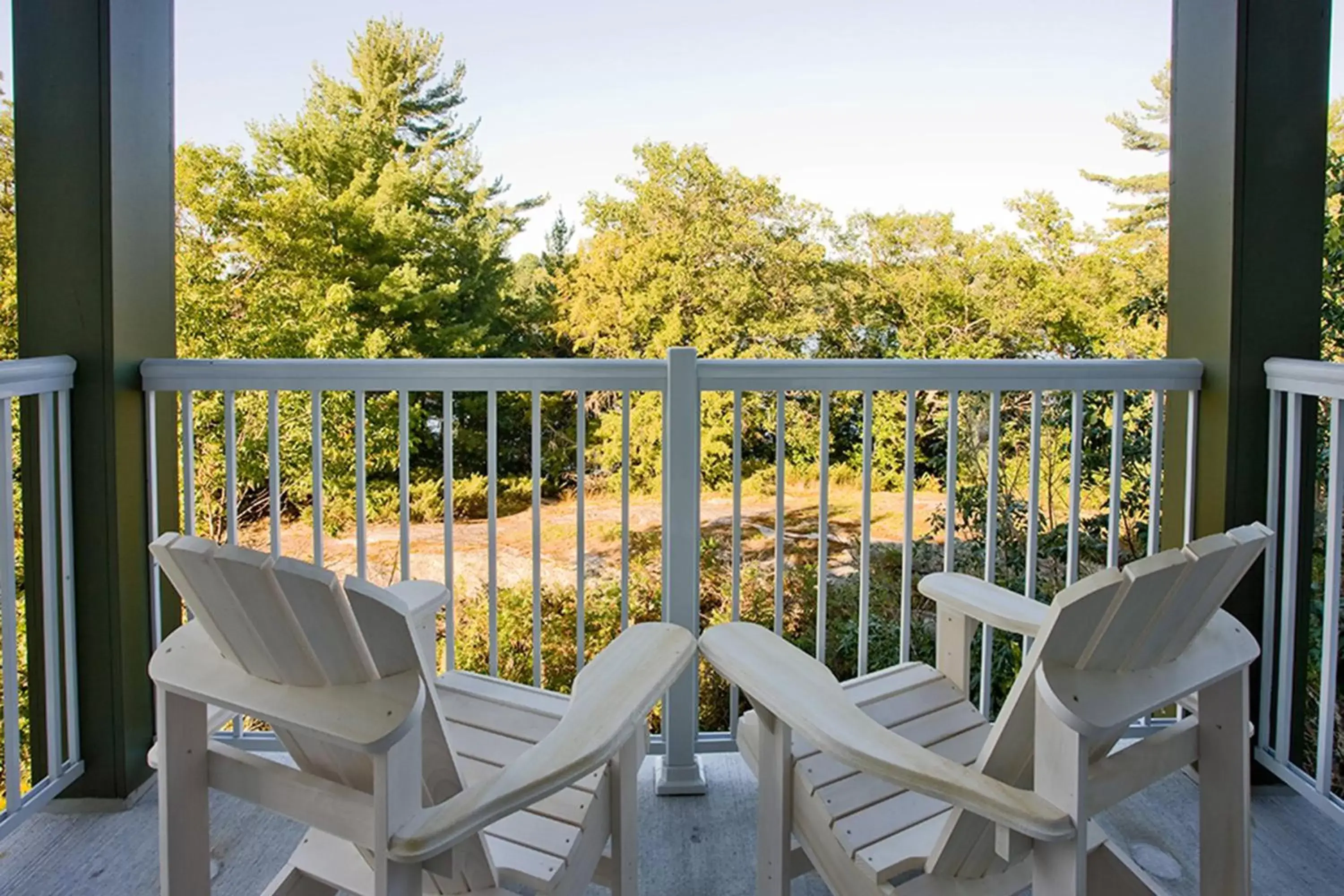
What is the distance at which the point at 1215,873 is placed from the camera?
1.44m

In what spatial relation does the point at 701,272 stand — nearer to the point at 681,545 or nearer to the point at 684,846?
the point at 681,545


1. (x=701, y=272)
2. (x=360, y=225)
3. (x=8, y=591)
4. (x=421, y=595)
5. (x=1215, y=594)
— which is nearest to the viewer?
(x=1215, y=594)

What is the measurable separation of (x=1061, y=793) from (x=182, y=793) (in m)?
1.14

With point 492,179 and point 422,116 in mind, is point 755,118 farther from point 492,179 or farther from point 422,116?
point 422,116

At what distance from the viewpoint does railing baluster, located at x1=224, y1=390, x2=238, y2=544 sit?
7.11 feet

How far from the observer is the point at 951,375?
7.27ft

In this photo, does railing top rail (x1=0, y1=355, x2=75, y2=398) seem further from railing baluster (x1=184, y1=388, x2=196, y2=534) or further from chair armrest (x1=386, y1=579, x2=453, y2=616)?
chair armrest (x1=386, y1=579, x2=453, y2=616)

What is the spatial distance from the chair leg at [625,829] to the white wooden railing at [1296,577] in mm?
1511

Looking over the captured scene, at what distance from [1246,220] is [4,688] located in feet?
9.66

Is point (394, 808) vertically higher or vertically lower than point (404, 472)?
lower

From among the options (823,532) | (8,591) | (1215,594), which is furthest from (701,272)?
(1215,594)

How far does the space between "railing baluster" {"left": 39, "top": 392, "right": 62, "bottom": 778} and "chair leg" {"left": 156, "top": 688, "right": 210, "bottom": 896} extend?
0.96 metres

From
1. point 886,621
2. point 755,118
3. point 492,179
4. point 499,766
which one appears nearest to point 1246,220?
point 499,766

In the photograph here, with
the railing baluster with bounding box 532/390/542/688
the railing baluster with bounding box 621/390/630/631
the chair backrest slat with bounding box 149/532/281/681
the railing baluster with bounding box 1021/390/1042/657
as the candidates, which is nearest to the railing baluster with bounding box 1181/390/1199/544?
the railing baluster with bounding box 1021/390/1042/657
